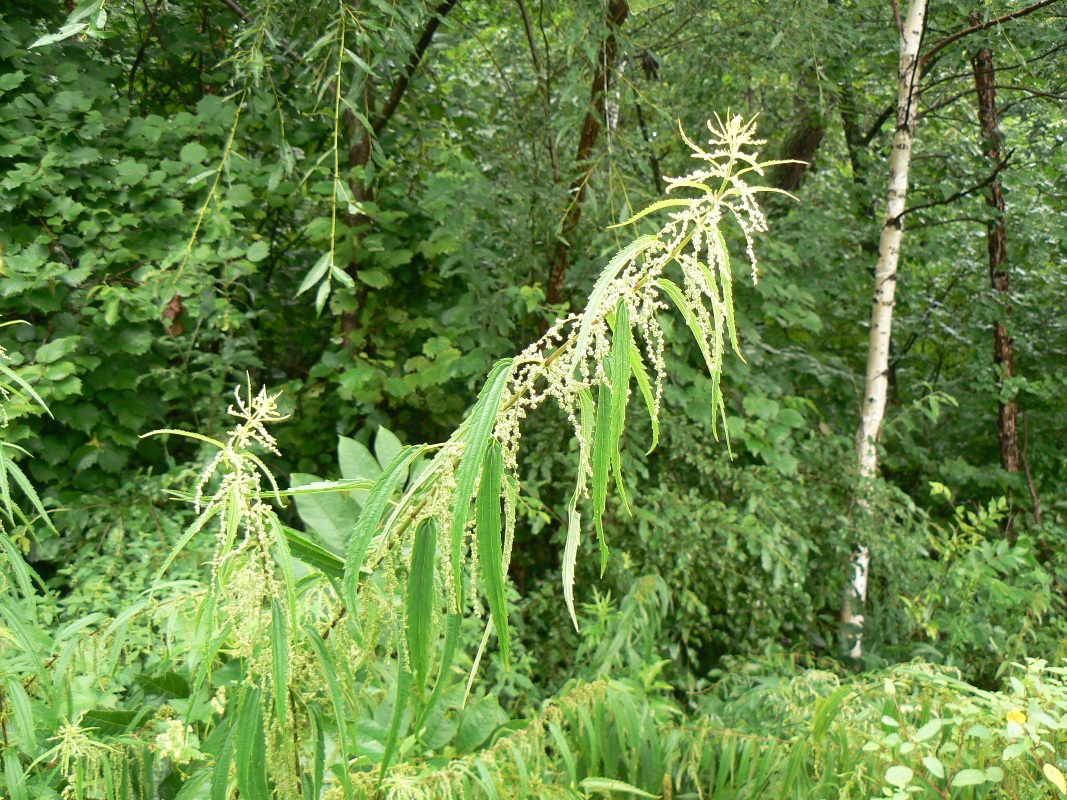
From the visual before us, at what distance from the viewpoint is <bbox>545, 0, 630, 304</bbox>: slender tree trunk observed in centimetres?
233

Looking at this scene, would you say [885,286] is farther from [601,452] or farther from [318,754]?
[318,754]

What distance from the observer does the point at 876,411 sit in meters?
2.99

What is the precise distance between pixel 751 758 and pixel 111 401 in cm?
191

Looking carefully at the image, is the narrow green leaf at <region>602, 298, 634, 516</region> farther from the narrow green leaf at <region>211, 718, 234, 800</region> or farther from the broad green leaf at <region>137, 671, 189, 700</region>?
the broad green leaf at <region>137, 671, 189, 700</region>

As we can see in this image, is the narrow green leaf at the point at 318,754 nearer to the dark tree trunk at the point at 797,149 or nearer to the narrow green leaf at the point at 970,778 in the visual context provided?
the narrow green leaf at the point at 970,778

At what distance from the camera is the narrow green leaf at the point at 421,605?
1.90 feet

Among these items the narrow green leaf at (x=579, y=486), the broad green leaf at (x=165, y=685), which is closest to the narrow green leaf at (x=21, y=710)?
the broad green leaf at (x=165, y=685)

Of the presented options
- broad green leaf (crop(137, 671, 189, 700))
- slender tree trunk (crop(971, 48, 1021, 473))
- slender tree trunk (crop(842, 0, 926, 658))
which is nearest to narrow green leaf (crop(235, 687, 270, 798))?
broad green leaf (crop(137, 671, 189, 700))

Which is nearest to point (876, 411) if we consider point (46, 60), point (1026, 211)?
point (1026, 211)

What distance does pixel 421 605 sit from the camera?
59 centimetres

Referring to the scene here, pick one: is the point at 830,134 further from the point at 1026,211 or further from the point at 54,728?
the point at 54,728

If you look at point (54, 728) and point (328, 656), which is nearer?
point (328, 656)

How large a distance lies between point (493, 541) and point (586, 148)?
7.05ft

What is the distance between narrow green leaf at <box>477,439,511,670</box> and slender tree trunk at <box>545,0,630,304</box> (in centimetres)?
187
